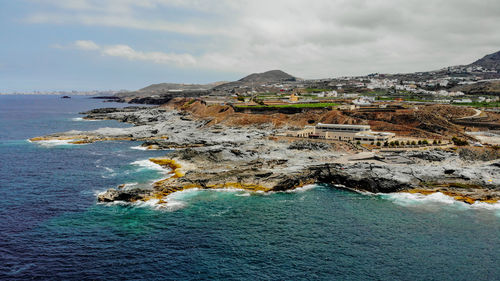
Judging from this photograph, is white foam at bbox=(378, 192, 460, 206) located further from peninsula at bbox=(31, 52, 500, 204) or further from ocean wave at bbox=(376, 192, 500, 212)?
peninsula at bbox=(31, 52, 500, 204)

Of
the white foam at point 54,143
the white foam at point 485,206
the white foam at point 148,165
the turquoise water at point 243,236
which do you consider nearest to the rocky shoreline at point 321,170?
the white foam at point 485,206

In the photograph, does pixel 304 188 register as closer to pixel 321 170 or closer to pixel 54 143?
pixel 321 170

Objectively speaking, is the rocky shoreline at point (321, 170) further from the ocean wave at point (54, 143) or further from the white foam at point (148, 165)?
the ocean wave at point (54, 143)

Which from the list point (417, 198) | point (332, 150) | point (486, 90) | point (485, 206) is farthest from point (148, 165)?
point (486, 90)

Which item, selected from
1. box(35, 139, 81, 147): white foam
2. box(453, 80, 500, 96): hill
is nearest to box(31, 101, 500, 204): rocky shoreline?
box(35, 139, 81, 147): white foam

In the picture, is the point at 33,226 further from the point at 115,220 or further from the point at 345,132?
the point at 345,132

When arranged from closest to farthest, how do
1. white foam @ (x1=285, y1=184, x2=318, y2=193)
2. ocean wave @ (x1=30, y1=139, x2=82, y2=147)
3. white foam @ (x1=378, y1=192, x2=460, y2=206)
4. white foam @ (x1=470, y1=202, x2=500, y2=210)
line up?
white foam @ (x1=470, y1=202, x2=500, y2=210) < white foam @ (x1=378, y1=192, x2=460, y2=206) < white foam @ (x1=285, y1=184, x2=318, y2=193) < ocean wave @ (x1=30, y1=139, x2=82, y2=147)

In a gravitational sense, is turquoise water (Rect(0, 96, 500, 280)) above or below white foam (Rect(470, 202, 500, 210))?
above

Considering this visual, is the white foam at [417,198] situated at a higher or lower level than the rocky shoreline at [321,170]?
lower
